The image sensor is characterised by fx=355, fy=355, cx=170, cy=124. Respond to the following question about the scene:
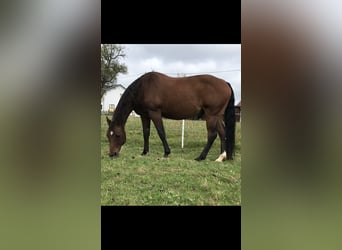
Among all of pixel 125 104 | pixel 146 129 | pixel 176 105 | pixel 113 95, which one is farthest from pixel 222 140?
pixel 113 95

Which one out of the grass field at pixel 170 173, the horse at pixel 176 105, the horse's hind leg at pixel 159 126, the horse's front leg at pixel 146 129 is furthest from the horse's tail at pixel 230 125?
the horse's front leg at pixel 146 129

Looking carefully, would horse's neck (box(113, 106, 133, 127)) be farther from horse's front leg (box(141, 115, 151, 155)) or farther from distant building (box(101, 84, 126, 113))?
horse's front leg (box(141, 115, 151, 155))

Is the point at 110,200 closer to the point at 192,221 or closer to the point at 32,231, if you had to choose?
the point at 192,221

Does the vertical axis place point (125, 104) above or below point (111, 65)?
below

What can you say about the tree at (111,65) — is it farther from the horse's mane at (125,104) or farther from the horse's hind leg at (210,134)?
the horse's hind leg at (210,134)

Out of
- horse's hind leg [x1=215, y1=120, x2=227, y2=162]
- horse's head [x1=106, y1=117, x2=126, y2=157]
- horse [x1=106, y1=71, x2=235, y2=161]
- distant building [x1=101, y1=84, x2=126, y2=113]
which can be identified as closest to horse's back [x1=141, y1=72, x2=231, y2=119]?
horse [x1=106, y1=71, x2=235, y2=161]

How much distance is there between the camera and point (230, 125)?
590cm

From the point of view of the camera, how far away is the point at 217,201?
4547mm

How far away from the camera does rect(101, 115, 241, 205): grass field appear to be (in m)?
4.68

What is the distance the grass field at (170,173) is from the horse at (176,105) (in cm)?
10

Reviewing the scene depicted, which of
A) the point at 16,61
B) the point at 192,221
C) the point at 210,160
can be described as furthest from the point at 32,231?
the point at 210,160

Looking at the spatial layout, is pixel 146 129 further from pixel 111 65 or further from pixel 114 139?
pixel 111 65

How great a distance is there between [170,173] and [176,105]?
1.31 meters

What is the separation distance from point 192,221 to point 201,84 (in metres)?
2.91
